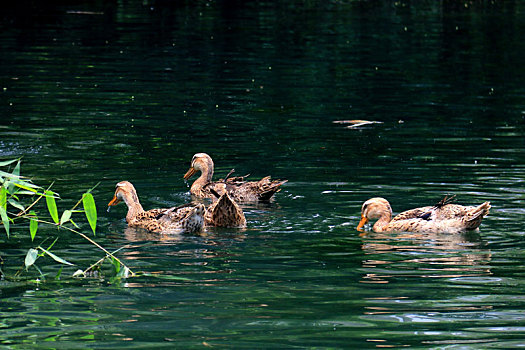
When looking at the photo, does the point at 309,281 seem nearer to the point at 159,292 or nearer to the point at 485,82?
the point at 159,292

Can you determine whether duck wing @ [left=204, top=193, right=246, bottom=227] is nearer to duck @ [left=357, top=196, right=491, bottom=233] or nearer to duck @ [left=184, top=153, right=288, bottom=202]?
duck @ [left=184, top=153, right=288, bottom=202]

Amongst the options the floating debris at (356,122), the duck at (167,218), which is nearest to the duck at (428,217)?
the duck at (167,218)

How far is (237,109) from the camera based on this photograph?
2178cm

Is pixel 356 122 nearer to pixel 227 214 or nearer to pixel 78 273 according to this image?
pixel 227 214

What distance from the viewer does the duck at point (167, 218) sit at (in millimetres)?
11844

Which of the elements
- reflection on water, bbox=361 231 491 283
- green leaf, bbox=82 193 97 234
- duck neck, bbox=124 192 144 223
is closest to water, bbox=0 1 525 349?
reflection on water, bbox=361 231 491 283

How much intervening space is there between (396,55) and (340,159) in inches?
667

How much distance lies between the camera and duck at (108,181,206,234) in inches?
466

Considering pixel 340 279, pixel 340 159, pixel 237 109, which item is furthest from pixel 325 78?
pixel 340 279

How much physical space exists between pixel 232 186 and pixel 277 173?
3.85 ft

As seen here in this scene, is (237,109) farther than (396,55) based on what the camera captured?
No

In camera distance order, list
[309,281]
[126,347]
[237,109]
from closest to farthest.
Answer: [126,347] → [309,281] → [237,109]

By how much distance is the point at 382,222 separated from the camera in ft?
40.2

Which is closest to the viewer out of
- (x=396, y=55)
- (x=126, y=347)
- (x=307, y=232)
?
(x=126, y=347)
